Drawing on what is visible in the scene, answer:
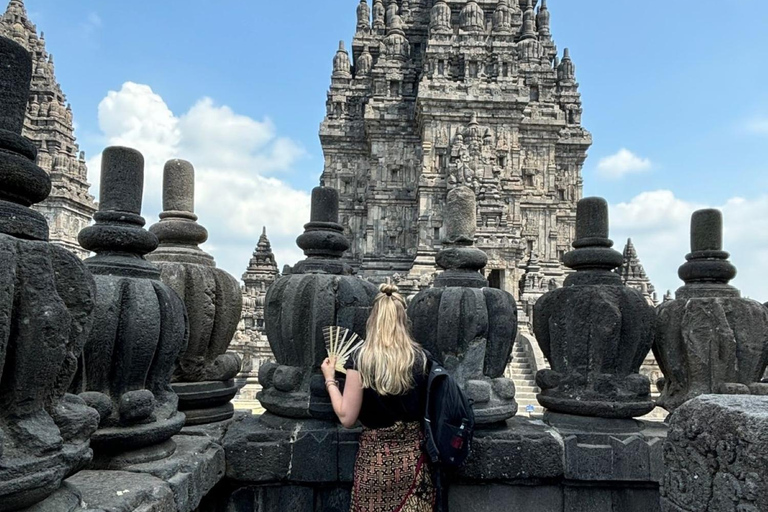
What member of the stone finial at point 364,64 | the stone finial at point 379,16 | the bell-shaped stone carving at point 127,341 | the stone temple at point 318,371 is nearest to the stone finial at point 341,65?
the stone finial at point 364,64

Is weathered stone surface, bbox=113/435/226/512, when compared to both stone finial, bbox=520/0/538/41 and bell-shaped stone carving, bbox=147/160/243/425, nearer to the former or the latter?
bell-shaped stone carving, bbox=147/160/243/425

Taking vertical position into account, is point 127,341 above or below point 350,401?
above

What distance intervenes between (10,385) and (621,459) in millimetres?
2977

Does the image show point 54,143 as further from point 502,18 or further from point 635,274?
point 635,274

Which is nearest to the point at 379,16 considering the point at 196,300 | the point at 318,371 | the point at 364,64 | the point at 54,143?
the point at 364,64

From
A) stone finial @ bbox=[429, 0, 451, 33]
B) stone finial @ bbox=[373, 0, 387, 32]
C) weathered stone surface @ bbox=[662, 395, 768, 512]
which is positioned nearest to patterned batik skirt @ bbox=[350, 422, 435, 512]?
weathered stone surface @ bbox=[662, 395, 768, 512]

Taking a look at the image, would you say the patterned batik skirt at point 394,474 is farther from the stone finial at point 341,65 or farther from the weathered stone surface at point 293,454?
the stone finial at point 341,65

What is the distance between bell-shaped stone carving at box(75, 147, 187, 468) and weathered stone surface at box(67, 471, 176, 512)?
209mm

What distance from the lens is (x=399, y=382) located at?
248 centimetres

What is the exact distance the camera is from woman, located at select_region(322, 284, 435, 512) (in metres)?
2.50

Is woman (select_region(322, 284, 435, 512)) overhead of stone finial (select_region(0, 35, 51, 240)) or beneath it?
beneath

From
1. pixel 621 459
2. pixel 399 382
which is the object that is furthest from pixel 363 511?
pixel 621 459

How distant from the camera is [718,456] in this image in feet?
6.89

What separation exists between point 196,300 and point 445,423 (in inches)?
69.2
